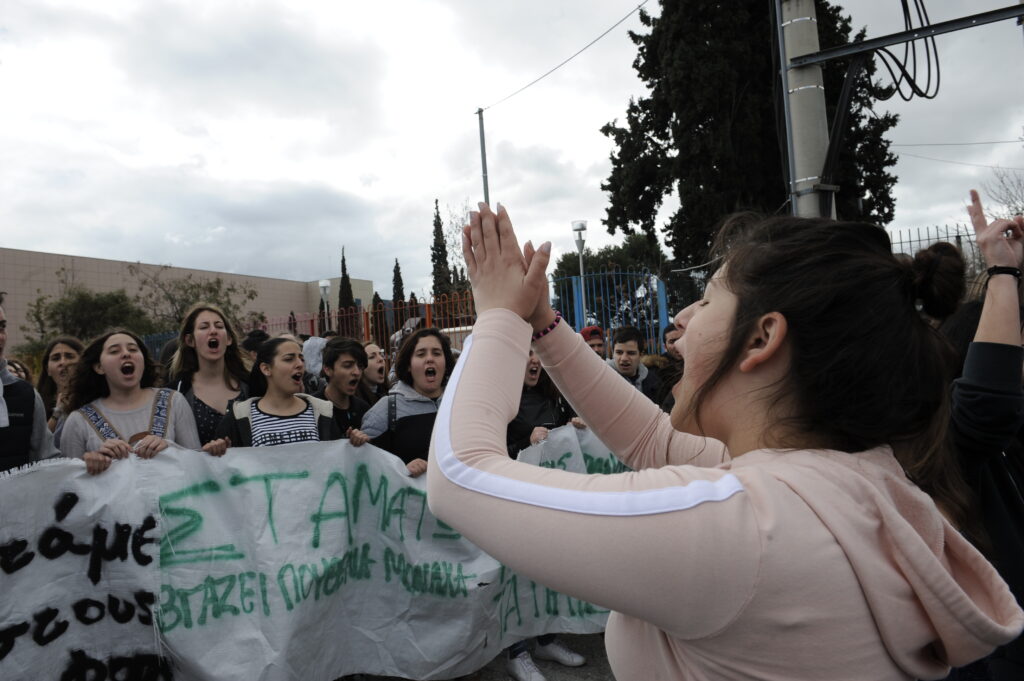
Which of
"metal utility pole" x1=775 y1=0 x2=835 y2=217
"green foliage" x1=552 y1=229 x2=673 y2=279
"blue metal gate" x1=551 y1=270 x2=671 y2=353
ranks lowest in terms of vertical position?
"blue metal gate" x1=551 y1=270 x2=671 y2=353

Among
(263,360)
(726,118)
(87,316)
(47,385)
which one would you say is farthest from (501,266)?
(87,316)

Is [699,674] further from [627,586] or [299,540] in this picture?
[299,540]

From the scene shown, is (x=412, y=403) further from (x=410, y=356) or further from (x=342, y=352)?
(x=342, y=352)

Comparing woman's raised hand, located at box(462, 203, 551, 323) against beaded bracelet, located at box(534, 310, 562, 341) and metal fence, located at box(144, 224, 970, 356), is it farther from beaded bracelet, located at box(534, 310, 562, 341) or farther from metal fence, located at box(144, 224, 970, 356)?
metal fence, located at box(144, 224, 970, 356)

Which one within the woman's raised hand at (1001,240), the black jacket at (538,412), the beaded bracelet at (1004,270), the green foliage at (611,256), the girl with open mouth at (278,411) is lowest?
the black jacket at (538,412)

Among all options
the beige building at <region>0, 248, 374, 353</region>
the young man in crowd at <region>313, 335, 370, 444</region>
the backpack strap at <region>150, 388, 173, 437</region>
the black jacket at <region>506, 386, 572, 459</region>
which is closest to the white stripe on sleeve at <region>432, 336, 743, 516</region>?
the backpack strap at <region>150, 388, 173, 437</region>

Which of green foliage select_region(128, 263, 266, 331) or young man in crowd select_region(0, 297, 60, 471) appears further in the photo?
green foliage select_region(128, 263, 266, 331)

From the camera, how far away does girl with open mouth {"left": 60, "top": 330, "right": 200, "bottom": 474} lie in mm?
3809

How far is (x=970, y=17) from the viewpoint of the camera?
245 inches

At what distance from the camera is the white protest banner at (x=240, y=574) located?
3.04 metres

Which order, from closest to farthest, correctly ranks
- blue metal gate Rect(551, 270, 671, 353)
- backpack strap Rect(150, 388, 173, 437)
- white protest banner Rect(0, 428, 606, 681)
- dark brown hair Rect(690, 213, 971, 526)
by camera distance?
dark brown hair Rect(690, 213, 971, 526)
white protest banner Rect(0, 428, 606, 681)
backpack strap Rect(150, 388, 173, 437)
blue metal gate Rect(551, 270, 671, 353)

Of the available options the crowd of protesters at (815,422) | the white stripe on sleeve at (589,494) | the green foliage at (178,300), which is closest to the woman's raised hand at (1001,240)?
the crowd of protesters at (815,422)

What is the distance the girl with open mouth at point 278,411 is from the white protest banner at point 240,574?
1.43 ft

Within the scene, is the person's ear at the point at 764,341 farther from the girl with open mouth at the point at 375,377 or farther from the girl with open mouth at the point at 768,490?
the girl with open mouth at the point at 375,377
